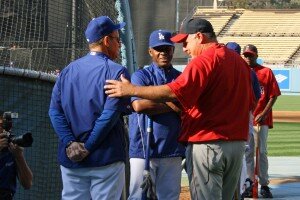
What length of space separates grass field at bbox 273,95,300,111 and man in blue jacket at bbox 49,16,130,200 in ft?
97.1

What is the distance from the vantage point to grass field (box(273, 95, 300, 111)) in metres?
35.7

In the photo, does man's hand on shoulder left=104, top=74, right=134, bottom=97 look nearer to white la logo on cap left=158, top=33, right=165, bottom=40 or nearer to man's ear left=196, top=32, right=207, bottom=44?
A: man's ear left=196, top=32, right=207, bottom=44

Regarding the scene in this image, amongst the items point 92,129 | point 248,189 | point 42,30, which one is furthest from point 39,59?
point 248,189

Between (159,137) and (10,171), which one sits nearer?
(10,171)

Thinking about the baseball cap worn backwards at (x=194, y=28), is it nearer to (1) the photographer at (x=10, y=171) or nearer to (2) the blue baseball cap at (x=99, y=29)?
(2) the blue baseball cap at (x=99, y=29)

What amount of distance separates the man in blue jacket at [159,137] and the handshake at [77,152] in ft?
4.50

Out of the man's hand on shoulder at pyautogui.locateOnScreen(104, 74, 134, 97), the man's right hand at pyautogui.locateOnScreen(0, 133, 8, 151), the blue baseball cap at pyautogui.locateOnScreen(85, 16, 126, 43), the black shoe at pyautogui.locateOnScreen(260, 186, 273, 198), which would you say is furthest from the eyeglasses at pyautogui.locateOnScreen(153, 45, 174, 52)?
the black shoe at pyautogui.locateOnScreen(260, 186, 273, 198)

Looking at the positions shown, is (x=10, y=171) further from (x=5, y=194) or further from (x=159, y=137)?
(x=159, y=137)

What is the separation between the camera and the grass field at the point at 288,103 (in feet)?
117

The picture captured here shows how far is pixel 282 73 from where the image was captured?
4475 centimetres

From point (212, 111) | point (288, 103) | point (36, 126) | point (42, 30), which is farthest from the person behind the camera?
point (288, 103)

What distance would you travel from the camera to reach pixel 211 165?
19.1ft

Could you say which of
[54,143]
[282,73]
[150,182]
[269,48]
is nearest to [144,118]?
[150,182]

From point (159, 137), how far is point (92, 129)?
5.19 ft
